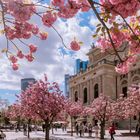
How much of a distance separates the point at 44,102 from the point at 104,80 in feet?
129


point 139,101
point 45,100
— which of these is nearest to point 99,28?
point 45,100

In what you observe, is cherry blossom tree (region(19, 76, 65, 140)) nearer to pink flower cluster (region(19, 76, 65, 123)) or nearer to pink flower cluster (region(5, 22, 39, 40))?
pink flower cluster (region(19, 76, 65, 123))

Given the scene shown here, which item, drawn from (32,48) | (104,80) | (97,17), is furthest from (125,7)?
→ (104,80)

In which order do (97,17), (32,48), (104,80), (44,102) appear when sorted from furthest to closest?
(104,80), (44,102), (32,48), (97,17)

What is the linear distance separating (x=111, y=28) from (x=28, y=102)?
83.4ft

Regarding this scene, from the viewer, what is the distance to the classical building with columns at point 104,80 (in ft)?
213

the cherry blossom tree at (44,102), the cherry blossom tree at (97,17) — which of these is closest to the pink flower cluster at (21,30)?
the cherry blossom tree at (97,17)

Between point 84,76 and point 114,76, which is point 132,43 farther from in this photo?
point 84,76

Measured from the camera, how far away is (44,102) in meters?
29.5

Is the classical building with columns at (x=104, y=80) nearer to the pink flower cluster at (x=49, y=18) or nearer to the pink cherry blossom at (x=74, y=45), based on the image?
the pink cherry blossom at (x=74, y=45)

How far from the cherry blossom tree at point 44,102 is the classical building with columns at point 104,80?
31.9 m

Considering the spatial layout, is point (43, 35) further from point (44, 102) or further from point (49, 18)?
point (44, 102)

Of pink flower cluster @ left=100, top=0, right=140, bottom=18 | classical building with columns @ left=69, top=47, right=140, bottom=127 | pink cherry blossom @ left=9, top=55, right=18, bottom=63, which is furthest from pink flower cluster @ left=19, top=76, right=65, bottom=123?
classical building with columns @ left=69, top=47, right=140, bottom=127

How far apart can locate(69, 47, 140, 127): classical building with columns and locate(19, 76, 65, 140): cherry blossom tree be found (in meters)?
31.9
